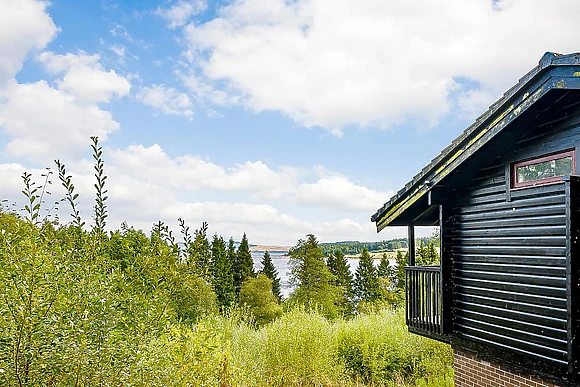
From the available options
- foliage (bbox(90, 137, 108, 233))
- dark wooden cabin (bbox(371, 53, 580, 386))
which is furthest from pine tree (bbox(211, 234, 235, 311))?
foliage (bbox(90, 137, 108, 233))

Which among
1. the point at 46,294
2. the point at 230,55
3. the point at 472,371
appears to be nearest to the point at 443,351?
the point at 472,371

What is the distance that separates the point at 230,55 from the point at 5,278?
335 inches

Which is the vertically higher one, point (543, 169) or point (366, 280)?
point (543, 169)

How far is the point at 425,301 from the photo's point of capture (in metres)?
7.48

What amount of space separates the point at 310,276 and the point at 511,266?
18.2m

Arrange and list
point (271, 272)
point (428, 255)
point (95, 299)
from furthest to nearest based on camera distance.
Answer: point (271, 272) → point (428, 255) → point (95, 299)

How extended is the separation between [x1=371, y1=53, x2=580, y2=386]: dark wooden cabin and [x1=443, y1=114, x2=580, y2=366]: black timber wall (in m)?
0.01

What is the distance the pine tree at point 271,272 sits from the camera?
29.5 metres

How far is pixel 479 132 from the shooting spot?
5906mm

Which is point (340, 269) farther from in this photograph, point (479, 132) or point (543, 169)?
point (543, 169)

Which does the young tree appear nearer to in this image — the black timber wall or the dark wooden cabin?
the dark wooden cabin

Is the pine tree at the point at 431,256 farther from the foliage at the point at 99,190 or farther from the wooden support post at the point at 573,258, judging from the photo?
the foliage at the point at 99,190

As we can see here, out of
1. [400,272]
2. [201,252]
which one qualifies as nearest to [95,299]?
[201,252]

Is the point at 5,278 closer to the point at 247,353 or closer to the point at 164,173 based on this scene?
the point at 247,353
